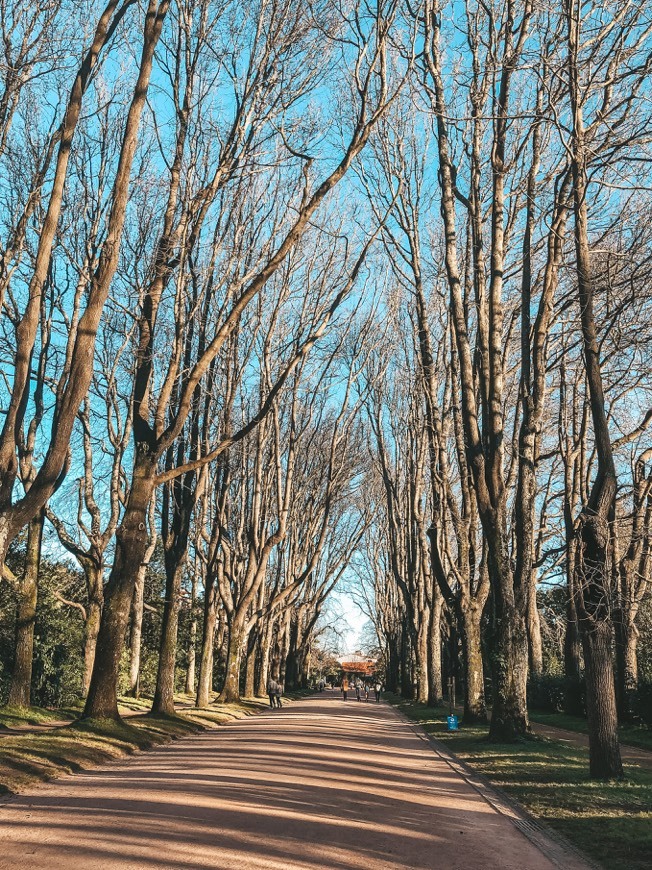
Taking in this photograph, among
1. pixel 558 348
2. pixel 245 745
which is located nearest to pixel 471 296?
pixel 558 348

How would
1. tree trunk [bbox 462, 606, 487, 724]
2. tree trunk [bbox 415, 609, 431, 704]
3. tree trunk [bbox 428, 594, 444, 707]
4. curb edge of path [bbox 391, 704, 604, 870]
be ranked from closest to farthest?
curb edge of path [bbox 391, 704, 604, 870]
tree trunk [bbox 462, 606, 487, 724]
tree trunk [bbox 428, 594, 444, 707]
tree trunk [bbox 415, 609, 431, 704]

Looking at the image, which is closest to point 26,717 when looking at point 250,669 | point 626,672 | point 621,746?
point 621,746

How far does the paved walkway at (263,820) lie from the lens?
6.02 m

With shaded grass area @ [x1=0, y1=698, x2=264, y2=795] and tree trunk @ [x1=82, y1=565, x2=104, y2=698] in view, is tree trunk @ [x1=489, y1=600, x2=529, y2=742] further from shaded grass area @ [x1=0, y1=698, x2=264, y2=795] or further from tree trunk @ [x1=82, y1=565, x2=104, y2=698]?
tree trunk @ [x1=82, y1=565, x2=104, y2=698]

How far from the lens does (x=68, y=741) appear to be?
1228 centimetres

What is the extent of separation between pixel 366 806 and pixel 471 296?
17933 mm

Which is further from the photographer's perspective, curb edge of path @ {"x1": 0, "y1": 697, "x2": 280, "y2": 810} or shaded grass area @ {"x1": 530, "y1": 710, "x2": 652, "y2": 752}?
shaded grass area @ {"x1": 530, "y1": 710, "x2": 652, "y2": 752}

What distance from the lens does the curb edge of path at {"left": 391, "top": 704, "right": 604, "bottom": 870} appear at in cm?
650

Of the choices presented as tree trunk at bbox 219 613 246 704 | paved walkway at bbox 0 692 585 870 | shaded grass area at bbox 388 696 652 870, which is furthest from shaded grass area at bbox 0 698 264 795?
tree trunk at bbox 219 613 246 704

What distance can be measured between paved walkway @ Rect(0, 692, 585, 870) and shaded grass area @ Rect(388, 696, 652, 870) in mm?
437

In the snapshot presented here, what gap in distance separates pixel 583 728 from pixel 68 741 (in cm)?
1636

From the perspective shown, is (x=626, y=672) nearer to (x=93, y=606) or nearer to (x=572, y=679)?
(x=572, y=679)

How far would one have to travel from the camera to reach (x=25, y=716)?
17.8m

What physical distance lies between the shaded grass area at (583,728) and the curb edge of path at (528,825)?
8.25m
